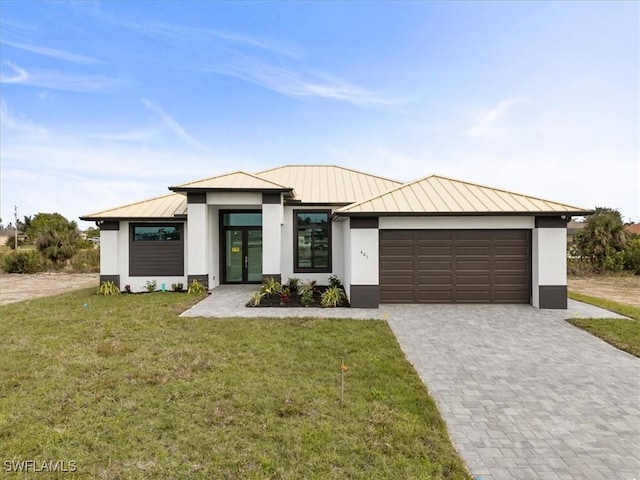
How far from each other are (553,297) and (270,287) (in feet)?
28.4

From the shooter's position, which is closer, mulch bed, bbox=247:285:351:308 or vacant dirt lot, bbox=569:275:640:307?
mulch bed, bbox=247:285:351:308

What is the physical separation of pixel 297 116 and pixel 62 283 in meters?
15.3

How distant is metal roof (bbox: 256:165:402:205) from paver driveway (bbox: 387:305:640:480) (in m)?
6.76

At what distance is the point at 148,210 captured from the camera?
1197cm

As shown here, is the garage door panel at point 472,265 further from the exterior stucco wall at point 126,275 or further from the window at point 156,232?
the window at point 156,232

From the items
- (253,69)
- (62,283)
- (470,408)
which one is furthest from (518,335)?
(62,283)

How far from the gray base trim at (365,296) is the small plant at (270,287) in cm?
271

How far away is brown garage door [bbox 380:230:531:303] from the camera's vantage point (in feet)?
30.4

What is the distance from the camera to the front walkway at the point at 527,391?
2859 millimetres

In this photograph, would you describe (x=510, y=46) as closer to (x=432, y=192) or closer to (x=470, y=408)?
(x=432, y=192)

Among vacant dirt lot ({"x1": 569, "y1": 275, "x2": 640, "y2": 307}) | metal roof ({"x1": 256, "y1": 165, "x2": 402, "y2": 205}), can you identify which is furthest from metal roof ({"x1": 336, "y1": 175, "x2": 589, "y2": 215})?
vacant dirt lot ({"x1": 569, "y1": 275, "x2": 640, "y2": 307})

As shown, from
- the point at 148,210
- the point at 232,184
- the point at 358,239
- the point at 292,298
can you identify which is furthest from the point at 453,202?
the point at 148,210

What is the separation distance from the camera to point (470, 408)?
373cm

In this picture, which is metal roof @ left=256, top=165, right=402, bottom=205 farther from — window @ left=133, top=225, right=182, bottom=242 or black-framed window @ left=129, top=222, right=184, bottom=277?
black-framed window @ left=129, top=222, right=184, bottom=277
